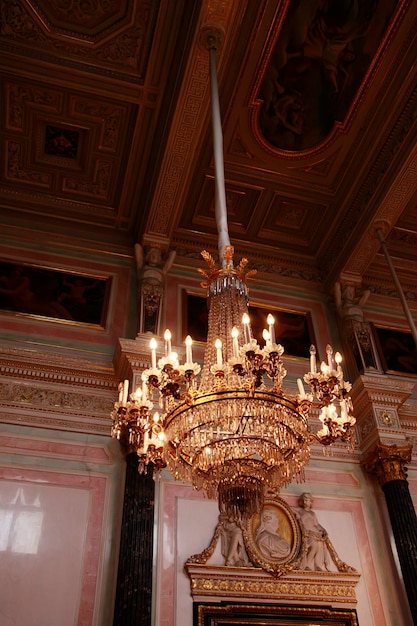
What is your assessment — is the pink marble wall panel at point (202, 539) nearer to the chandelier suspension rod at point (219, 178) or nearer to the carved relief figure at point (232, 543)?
the carved relief figure at point (232, 543)

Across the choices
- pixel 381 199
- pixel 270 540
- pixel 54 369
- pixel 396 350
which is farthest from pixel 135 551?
pixel 381 199

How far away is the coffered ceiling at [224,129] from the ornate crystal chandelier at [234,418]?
4.01 metres

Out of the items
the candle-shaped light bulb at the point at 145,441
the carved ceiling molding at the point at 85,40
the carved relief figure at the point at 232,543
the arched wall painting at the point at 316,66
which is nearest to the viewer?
the candle-shaped light bulb at the point at 145,441

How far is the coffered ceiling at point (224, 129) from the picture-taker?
6984 millimetres

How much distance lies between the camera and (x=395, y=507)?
6.89m

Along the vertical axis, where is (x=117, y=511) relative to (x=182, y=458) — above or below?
above

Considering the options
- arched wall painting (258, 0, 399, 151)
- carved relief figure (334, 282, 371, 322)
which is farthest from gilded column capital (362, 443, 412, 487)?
arched wall painting (258, 0, 399, 151)

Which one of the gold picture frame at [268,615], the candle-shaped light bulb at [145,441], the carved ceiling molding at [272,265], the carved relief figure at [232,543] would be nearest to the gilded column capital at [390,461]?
the gold picture frame at [268,615]

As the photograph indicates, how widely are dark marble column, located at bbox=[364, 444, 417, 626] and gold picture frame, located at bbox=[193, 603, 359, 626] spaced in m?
0.72

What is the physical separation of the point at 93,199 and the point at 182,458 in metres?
5.36

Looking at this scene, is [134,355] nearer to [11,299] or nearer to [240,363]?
[11,299]

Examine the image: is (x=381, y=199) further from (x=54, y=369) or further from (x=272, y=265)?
(x=54, y=369)

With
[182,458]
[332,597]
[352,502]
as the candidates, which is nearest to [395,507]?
[352,502]

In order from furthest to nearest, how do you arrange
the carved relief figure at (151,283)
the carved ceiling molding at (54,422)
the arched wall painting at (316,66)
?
the carved relief figure at (151,283) < the arched wall painting at (316,66) < the carved ceiling molding at (54,422)
